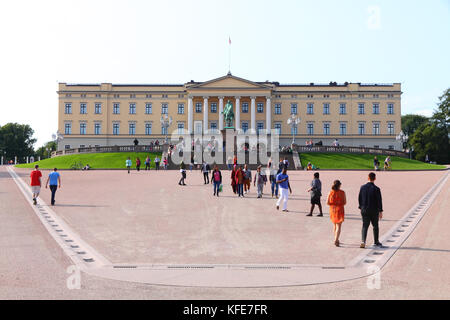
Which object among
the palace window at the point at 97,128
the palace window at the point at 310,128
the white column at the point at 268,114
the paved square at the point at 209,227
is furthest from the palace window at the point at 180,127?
the paved square at the point at 209,227

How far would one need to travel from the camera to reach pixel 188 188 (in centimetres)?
2719

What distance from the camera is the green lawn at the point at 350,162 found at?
56.2m

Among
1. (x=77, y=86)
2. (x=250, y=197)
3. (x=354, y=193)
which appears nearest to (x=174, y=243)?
(x=250, y=197)

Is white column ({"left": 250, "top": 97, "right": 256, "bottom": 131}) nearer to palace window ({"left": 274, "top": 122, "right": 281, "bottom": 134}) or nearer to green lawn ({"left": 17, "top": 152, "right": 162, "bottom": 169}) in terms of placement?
palace window ({"left": 274, "top": 122, "right": 281, "bottom": 134})

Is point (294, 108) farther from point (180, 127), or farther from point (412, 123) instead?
point (412, 123)

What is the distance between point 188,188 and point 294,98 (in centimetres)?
7284

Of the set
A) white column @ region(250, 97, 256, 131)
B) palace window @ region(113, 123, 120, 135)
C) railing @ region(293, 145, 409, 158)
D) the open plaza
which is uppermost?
white column @ region(250, 97, 256, 131)

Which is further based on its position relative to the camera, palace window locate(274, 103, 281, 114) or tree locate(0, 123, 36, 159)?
tree locate(0, 123, 36, 159)

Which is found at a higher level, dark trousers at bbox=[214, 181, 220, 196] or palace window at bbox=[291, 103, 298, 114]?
palace window at bbox=[291, 103, 298, 114]

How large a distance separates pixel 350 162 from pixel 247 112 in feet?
130

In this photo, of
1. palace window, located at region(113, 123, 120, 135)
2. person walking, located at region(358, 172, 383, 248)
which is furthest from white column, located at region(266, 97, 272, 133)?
person walking, located at region(358, 172, 383, 248)

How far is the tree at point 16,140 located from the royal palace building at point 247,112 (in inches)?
1438

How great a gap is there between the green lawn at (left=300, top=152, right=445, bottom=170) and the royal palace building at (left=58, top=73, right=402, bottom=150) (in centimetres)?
3074

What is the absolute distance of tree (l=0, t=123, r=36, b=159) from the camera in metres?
124
